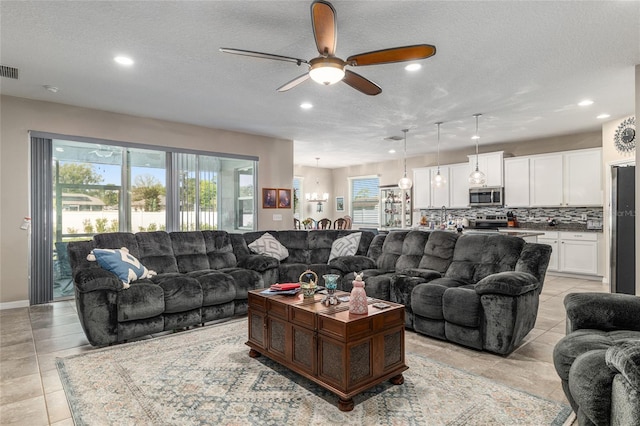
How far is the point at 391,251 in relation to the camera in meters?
4.66

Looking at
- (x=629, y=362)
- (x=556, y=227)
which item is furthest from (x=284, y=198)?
(x=629, y=362)

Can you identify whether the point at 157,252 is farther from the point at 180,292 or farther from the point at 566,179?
the point at 566,179

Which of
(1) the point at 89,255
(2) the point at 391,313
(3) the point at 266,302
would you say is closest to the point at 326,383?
(2) the point at 391,313

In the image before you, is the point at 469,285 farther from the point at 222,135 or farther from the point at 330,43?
the point at 222,135

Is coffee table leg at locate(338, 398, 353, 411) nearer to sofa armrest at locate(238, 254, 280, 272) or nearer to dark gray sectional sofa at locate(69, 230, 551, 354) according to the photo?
dark gray sectional sofa at locate(69, 230, 551, 354)

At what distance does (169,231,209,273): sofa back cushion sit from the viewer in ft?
14.5

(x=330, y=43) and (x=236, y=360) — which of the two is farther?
(x=236, y=360)

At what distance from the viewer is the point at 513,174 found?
23.8 feet

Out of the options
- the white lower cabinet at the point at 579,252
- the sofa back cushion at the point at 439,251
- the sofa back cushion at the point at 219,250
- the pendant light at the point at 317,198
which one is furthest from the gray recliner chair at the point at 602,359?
the pendant light at the point at 317,198

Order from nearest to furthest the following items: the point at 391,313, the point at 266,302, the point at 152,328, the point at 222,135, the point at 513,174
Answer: the point at 391,313
the point at 266,302
the point at 152,328
the point at 222,135
the point at 513,174

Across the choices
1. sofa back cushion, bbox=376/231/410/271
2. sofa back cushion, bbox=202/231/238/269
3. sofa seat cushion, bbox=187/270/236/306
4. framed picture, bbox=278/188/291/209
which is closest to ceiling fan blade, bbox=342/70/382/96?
sofa back cushion, bbox=376/231/410/271

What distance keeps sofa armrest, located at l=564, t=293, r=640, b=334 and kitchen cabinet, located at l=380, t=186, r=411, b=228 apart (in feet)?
24.1

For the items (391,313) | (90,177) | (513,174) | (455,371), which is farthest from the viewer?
(513,174)

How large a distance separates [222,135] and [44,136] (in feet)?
8.63
